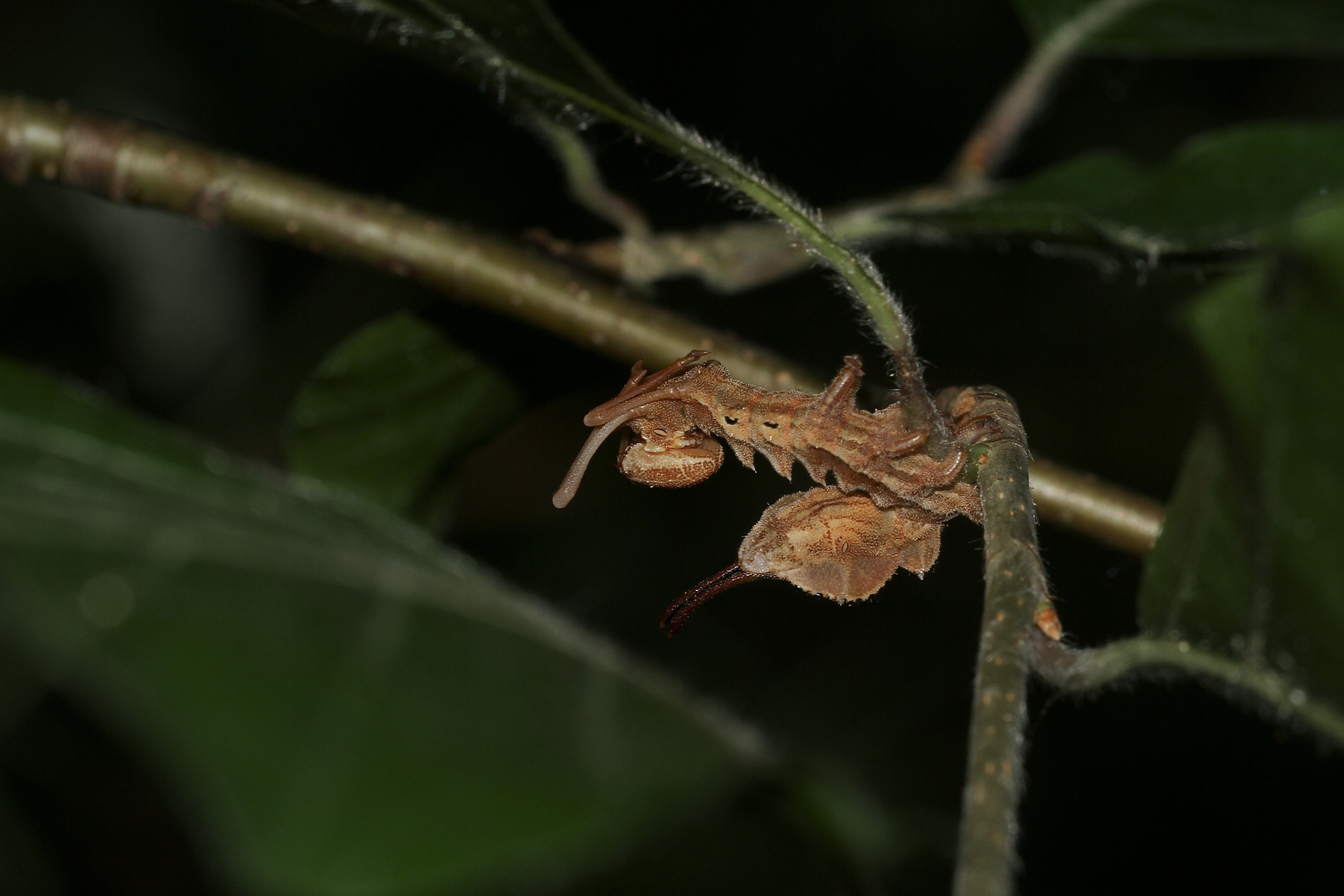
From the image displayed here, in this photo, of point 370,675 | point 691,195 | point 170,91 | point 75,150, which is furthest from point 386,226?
point 170,91

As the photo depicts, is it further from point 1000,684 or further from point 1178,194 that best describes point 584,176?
point 1000,684

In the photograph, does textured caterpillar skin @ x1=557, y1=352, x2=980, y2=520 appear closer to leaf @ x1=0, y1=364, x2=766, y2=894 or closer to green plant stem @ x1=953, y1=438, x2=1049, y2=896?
green plant stem @ x1=953, y1=438, x2=1049, y2=896

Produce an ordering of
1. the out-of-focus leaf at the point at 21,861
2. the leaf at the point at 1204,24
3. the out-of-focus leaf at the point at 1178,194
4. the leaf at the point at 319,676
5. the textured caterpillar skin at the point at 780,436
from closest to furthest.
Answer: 1. the leaf at the point at 319,676
2. the textured caterpillar skin at the point at 780,436
3. the out-of-focus leaf at the point at 1178,194
4. the leaf at the point at 1204,24
5. the out-of-focus leaf at the point at 21,861

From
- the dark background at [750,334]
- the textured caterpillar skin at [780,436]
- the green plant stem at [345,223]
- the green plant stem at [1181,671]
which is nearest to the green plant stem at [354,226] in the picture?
the green plant stem at [345,223]

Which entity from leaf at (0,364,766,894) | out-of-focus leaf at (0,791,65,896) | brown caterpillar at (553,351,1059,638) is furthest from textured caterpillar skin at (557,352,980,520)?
out-of-focus leaf at (0,791,65,896)

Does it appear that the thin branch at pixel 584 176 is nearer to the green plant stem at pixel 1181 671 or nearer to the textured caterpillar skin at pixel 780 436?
the textured caterpillar skin at pixel 780 436

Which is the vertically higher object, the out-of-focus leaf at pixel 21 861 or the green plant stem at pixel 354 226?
the green plant stem at pixel 354 226
